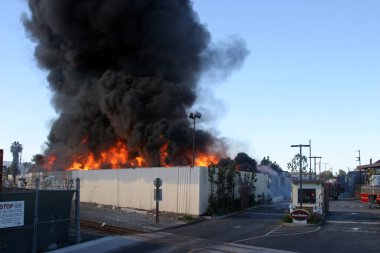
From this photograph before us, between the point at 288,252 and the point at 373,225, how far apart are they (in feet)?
36.7

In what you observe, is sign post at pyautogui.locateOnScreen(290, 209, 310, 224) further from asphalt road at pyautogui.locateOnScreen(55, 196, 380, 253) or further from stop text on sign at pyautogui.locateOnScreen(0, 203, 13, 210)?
stop text on sign at pyautogui.locateOnScreen(0, 203, 13, 210)

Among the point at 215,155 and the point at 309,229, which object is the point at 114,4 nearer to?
the point at 215,155

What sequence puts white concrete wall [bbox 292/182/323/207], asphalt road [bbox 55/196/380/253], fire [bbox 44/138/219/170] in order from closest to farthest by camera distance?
asphalt road [bbox 55/196/380/253] < white concrete wall [bbox 292/182/323/207] < fire [bbox 44/138/219/170]

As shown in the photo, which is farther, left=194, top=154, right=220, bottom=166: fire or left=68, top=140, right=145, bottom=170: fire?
left=68, top=140, right=145, bottom=170: fire

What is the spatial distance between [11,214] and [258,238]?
410 inches

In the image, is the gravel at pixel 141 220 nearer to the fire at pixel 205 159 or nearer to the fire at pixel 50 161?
the fire at pixel 205 159

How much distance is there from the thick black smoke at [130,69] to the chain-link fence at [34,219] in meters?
26.7

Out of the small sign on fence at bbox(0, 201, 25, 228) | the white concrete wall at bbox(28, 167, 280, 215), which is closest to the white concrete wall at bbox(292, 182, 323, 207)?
the white concrete wall at bbox(28, 167, 280, 215)

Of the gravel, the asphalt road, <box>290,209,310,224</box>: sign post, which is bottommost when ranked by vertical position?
the gravel

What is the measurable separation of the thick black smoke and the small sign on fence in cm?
2941

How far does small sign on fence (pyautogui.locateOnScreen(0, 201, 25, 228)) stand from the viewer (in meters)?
14.6

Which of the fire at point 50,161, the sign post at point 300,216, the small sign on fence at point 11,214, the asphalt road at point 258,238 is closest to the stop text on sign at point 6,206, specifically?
the small sign on fence at point 11,214

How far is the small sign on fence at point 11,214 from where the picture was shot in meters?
14.6

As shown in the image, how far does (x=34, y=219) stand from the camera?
15.8 m
